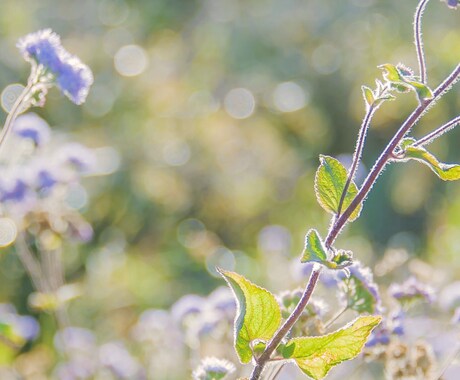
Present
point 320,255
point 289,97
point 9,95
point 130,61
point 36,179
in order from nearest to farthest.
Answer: point 320,255
point 36,179
point 9,95
point 289,97
point 130,61

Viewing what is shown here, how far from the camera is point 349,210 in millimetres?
753

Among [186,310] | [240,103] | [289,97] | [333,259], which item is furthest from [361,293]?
[289,97]

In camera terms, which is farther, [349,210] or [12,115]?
[12,115]

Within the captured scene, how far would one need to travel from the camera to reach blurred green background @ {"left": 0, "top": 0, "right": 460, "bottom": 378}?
335 cm

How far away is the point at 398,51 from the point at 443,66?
486 mm

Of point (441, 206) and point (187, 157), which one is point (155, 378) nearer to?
point (187, 157)

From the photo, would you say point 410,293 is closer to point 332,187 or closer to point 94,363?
point 332,187

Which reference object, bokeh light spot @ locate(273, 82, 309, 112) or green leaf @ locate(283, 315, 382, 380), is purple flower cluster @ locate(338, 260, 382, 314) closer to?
green leaf @ locate(283, 315, 382, 380)

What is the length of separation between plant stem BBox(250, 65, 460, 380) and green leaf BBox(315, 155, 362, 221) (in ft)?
0.08

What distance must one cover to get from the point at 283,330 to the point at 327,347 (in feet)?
0.15

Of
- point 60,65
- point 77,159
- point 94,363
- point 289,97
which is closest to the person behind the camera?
point 60,65

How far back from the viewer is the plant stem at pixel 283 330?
2.42ft

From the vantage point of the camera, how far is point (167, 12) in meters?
7.57

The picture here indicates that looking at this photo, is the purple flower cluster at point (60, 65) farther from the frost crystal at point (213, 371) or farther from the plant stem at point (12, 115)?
the frost crystal at point (213, 371)
